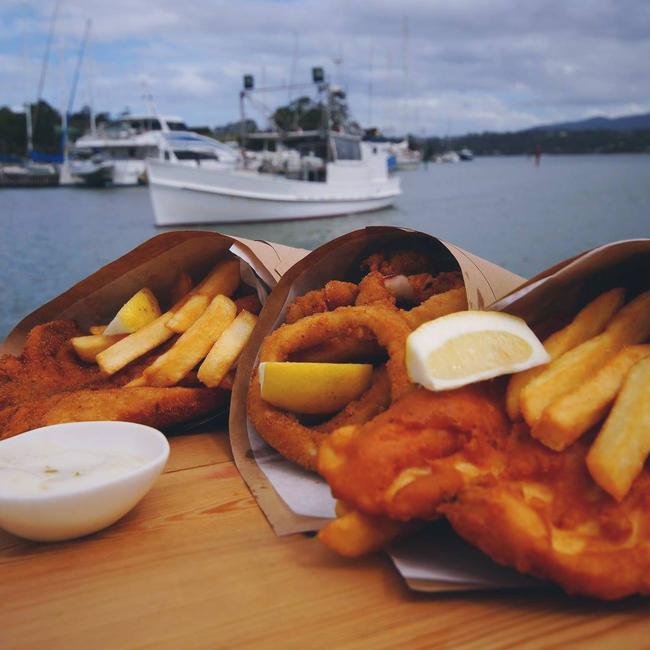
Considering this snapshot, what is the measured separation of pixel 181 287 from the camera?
3.18m

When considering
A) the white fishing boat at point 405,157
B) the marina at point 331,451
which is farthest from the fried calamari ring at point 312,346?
the white fishing boat at point 405,157

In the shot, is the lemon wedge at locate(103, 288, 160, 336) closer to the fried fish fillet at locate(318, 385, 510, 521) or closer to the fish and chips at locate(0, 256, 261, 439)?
the fish and chips at locate(0, 256, 261, 439)

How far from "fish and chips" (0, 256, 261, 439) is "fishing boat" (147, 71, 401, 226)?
95.0ft

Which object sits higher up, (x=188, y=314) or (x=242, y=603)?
(x=188, y=314)

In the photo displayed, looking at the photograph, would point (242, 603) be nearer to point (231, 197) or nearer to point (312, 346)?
point (312, 346)

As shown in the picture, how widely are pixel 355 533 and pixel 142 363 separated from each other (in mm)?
1616

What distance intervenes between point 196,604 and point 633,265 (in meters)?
1.68

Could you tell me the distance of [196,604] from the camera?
160 centimetres

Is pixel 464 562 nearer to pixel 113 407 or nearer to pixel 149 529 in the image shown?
pixel 149 529

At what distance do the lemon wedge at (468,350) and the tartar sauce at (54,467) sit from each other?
884mm

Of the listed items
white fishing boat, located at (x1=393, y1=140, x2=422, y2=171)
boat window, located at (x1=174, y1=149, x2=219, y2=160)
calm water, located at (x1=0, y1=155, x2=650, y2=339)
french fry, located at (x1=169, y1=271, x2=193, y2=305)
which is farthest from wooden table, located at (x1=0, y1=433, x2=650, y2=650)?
white fishing boat, located at (x1=393, y1=140, x2=422, y2=171)

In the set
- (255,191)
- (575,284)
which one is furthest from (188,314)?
(255,191)

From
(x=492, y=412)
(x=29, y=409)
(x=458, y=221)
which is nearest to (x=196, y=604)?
(x=492, y=412)

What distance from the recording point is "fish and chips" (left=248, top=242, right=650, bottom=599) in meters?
1.51
